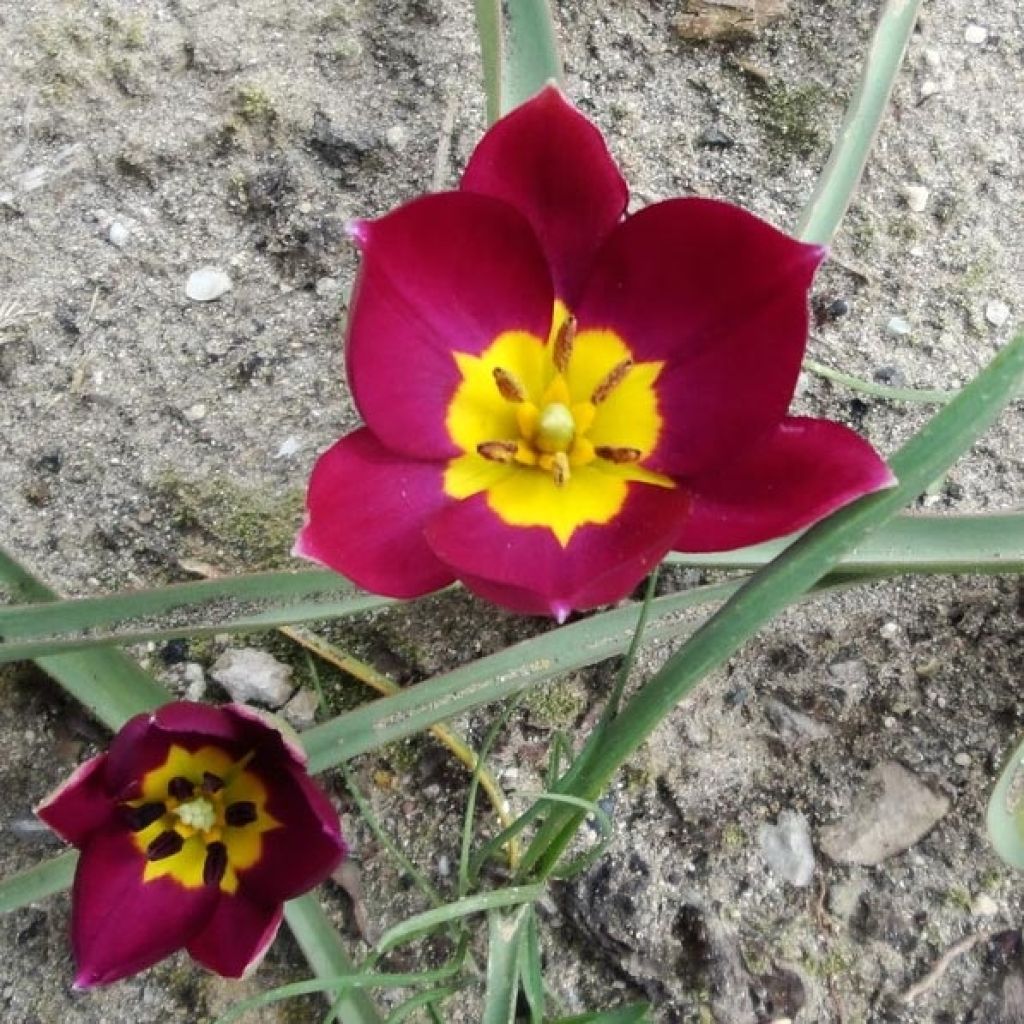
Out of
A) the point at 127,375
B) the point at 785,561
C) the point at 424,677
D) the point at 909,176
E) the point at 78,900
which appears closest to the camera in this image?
the point at 785,561

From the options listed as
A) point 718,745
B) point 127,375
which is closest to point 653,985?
point 718,745

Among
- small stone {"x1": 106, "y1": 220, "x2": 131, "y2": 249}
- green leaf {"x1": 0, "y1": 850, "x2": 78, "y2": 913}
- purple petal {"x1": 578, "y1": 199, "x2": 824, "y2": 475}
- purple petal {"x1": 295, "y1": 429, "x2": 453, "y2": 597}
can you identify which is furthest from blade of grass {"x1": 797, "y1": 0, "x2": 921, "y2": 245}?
green leaf {"x1": 0, "y1": 850, "x2": 78, "y2": 913}

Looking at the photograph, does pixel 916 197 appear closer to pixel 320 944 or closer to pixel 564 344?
pixel 564 344

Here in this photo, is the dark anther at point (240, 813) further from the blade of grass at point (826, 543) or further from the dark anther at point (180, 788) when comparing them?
the blade of grass at point (826, 543)

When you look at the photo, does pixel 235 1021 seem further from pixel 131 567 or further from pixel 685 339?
pixel 685 339

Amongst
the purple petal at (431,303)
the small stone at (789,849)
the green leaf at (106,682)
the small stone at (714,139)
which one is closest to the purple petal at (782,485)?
the purple petal at (431,303)

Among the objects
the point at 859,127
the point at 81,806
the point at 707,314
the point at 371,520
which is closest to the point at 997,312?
the point at 859,127
